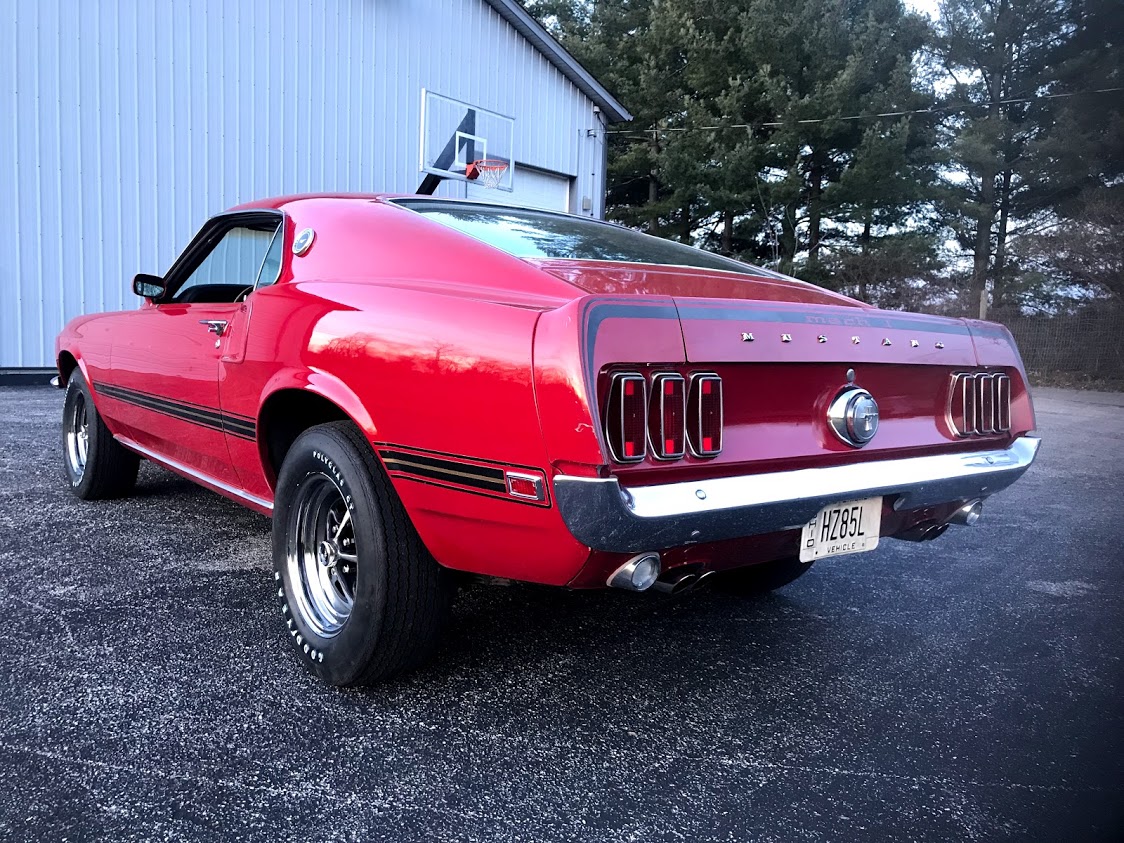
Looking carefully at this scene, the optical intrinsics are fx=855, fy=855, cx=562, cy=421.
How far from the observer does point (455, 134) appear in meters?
13.5

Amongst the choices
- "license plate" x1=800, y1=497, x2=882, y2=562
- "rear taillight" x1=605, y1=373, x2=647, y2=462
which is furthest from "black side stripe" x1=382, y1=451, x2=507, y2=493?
"license plate" x1=800, y1=497, x2=882, y2=562

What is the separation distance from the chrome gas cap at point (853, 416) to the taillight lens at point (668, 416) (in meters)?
0.56

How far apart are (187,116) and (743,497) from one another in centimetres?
1042

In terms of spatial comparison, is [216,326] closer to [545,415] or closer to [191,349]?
[191,349]

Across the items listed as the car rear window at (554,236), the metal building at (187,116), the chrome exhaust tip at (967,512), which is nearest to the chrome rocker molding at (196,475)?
the car rear window at (554,236)

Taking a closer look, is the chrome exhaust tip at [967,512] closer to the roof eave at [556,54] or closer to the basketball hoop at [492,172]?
the basketball hoop at [492,172]

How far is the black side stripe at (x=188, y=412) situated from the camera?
2773 mm

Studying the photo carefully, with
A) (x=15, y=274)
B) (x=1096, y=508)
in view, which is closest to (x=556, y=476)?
(x=1096, y=508)

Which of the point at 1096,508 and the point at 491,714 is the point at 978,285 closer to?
the point at 1096,508

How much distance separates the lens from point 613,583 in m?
1.89

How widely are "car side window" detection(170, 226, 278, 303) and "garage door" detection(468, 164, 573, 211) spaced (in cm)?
1066

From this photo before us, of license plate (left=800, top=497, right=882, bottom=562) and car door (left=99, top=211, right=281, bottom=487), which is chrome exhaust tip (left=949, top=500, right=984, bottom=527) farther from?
car door (left=99, top=211, right=281, bottom=487)

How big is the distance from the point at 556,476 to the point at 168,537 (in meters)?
2.60

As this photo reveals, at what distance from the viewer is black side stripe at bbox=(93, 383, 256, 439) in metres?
2.77
